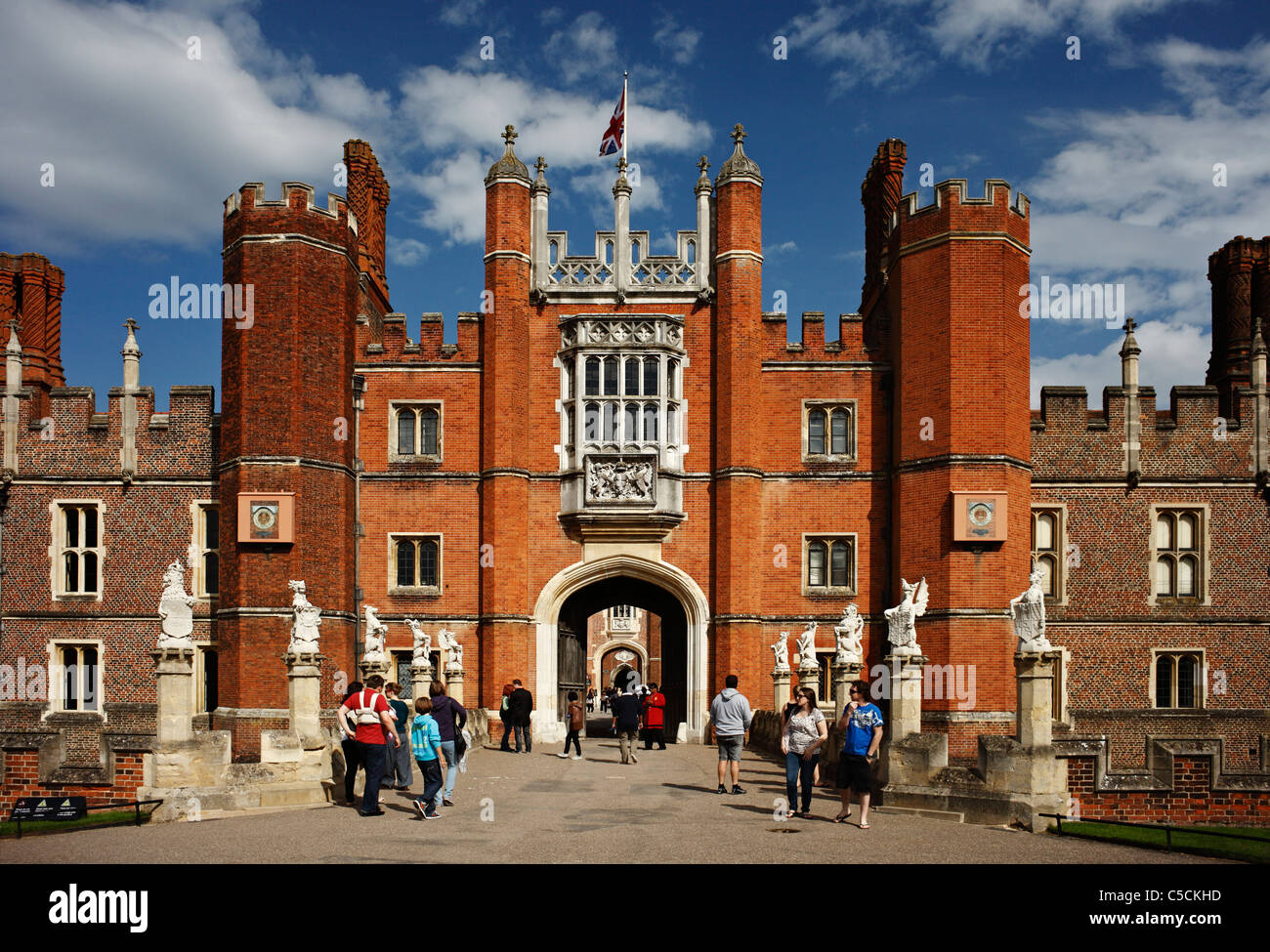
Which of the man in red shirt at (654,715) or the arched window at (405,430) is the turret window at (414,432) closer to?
the arched window at (405,430)

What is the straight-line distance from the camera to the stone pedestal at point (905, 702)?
14.6 meters

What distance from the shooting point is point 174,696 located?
14484mm

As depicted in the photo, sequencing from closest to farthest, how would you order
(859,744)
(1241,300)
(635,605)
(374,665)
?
(859,744)
(374,665)
(635,605)
(1241,300)

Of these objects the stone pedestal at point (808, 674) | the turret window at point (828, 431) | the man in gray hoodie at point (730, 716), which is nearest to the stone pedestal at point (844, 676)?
the man in gray hoodie at point (730, 716)

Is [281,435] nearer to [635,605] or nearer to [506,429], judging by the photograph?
[506,429]

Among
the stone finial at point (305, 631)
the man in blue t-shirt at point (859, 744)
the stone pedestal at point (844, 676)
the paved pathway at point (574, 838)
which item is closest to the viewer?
the paved pathway at point (574, 838)

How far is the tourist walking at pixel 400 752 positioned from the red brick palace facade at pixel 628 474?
9902 mm

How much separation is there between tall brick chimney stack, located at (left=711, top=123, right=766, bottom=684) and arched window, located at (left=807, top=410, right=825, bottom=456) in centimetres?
140

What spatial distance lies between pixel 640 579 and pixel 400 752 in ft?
41.5

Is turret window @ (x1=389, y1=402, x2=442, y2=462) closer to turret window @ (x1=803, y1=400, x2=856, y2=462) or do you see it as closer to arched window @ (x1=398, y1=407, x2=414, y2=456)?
arched window @ (x1=398, y1=407, x2=414, y2=456)

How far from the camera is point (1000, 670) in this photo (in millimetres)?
24016

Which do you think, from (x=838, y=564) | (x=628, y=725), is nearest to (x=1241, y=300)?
(x=838, y=564)

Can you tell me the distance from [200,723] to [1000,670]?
1708 centimetres
